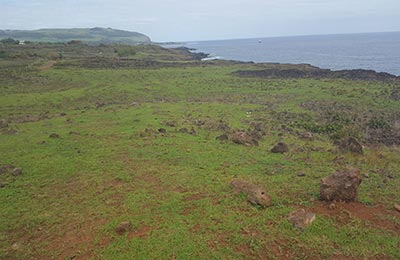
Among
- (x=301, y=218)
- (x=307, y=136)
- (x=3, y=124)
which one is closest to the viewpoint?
(x=301, y=218)

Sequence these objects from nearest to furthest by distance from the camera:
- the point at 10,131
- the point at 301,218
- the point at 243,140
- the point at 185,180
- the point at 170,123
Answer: the point at 301,218 → the point at 185,180 → the point at 243,140 → the point at 10,131 → the point at 170,123

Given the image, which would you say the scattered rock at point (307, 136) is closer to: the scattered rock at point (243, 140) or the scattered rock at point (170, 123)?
the scattered rock at point (243, 140)

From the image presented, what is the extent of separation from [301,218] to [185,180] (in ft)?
18.6

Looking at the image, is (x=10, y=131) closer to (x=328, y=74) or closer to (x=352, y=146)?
(x=352, y=146)

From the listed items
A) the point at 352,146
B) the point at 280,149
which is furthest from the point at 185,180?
the point at 352,146

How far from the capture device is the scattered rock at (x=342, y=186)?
12195mm

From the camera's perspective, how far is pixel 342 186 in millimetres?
12180

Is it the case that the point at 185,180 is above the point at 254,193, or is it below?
below

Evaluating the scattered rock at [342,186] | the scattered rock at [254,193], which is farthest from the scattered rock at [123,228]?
the scattered rock at [342,186]

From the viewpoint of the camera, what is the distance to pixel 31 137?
2270 cm

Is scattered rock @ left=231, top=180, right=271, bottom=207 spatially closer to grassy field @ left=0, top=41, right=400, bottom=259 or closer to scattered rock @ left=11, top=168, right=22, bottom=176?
grassy field @ left=0, top=41, right=400, bottom=259

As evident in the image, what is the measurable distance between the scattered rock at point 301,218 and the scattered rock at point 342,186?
1.41 meters

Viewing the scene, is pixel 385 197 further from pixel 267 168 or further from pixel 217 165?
pixel 217 165

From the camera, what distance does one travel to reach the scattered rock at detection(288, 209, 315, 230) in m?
11.1
